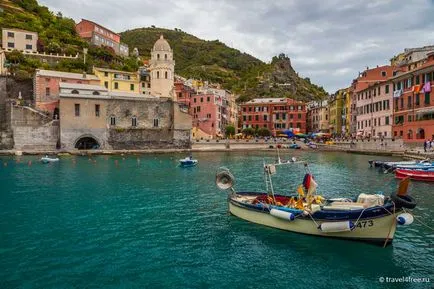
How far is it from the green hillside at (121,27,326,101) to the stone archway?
66.0 meters

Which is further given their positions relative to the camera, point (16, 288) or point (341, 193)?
point (341, 193)

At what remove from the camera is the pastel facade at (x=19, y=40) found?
79312mm

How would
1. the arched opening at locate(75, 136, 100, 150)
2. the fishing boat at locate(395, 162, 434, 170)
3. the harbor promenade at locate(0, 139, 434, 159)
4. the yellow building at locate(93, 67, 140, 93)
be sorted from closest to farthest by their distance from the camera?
the fishing boat at locate(395, 162, 434, 170)
the harbor promenade at locate(0, 139, 434, 159)
the arched opening at locate(75, 136, 100, 150)
the yellow building at locate(93, 67, 140, 93)

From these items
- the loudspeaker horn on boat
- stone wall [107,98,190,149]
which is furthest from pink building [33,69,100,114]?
the loudspeaker horn on boat

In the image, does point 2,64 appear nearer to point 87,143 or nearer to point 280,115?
point 87,143

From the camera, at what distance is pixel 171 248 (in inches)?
579

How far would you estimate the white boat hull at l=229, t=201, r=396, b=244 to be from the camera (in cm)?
1424

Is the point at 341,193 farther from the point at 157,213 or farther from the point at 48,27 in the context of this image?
the point at 48,27

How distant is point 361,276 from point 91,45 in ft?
332

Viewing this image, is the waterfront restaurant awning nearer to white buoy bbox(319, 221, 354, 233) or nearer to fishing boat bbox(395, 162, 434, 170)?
fishing boat bbox(395, 162, 434, 170)

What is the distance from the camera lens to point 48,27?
98.4 m

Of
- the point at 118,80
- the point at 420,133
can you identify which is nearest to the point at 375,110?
the point at 420,133

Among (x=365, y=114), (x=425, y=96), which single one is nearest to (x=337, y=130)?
(x=365, y=114)

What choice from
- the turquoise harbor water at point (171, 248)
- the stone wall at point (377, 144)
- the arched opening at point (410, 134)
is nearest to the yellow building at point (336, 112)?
the stone wall at point (377, 144)
